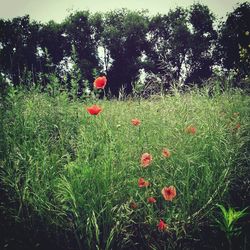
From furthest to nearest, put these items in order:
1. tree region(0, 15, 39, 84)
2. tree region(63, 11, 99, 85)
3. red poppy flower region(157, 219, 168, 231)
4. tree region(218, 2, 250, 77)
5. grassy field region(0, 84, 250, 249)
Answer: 1. tree region(63, 11, 99, 85)
2. tree region(0, 15, 39, 84)
3. tree region(218, 2, 250, 77)
4. grassy field region(0, 84, 250, 249)
5. red poppy flower region(157, 219, 168, 231)

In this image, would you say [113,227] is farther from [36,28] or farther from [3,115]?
[36,28]

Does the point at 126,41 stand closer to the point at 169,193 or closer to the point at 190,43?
the point at 190,43

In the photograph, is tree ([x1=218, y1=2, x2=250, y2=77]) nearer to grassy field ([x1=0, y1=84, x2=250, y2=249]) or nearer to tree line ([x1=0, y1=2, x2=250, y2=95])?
tree line ([x1=0, y1=2, x2=250, y2=95])

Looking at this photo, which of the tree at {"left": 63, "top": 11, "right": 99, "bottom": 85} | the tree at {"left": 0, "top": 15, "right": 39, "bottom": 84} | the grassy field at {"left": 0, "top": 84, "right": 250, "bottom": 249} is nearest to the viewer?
the grassy field at {"left": 0, "top": 84, "right": 250, "bottom": 249}

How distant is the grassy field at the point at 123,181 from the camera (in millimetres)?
2215

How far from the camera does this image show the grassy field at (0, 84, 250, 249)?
2215mm

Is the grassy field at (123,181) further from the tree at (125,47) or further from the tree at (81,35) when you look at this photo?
the tree at (81,35)

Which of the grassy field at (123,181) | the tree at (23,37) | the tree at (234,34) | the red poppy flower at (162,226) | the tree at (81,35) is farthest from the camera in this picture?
the tree at (81,35)

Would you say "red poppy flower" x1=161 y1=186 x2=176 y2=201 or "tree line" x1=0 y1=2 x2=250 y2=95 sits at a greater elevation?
"tree line" x1=0 y1=2 x2=250 y2=95

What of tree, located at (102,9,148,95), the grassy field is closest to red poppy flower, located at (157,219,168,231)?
the grassy field

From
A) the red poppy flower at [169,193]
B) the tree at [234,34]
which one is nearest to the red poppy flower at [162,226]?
the red poppy flower at [169,193]

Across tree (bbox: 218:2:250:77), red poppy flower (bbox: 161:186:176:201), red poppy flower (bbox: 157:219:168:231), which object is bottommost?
red poppy flower (bbox: 157:219:168:231)

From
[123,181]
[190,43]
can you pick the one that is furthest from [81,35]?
[123,181]

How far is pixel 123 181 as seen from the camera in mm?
2473
